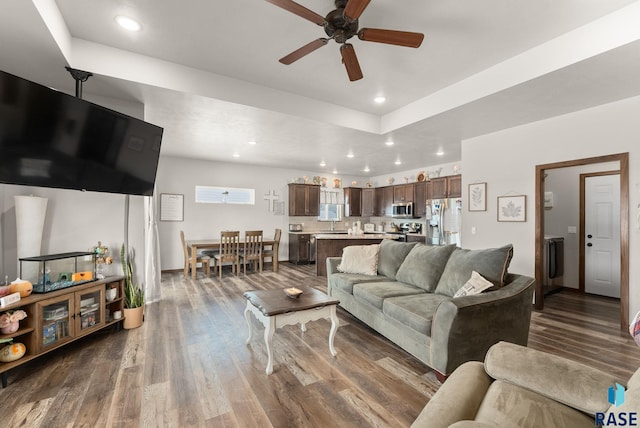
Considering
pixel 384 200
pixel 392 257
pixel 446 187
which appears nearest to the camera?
pixel 392 257

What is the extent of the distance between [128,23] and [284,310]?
279 centimetres

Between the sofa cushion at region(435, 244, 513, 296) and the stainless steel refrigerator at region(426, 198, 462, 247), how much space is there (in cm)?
342

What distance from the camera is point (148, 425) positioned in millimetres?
1698

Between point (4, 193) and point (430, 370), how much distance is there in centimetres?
432

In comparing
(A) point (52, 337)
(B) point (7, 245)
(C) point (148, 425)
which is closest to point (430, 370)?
(C) point (148, 425)

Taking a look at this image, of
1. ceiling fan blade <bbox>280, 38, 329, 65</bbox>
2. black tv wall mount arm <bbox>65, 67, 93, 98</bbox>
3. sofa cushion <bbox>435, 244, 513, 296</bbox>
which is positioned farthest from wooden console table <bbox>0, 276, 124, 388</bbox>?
sofa cushion <bbox>435, 244, 513, 296</bbox>

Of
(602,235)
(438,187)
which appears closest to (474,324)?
(602,235)

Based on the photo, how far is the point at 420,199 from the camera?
742 cm

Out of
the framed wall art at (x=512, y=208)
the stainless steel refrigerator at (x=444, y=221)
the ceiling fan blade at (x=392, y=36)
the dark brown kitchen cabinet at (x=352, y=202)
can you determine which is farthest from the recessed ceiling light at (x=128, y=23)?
the dark brown kitchen cabinet at (x=352, y=202)

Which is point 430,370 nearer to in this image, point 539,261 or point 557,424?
point 557,424

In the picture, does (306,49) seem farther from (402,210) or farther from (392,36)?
(402,210)

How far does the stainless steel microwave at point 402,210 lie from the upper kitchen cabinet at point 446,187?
686 millimetres

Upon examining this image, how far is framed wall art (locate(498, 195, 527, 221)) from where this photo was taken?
4.06m

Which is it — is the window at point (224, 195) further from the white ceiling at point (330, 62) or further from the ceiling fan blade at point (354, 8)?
the ceiling fan blade at point (354, 8)
